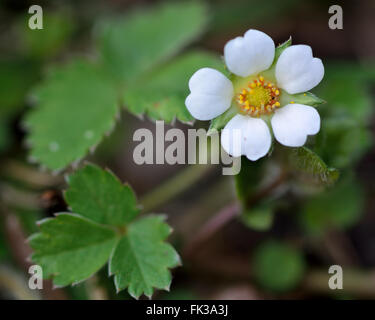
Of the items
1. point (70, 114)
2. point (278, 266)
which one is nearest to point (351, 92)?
point (278, 266)

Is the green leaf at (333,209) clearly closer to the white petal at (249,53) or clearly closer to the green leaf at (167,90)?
the green leaf at (167,90)

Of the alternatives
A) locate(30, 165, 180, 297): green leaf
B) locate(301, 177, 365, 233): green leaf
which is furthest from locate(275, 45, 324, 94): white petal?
locate(301, 177, 365, 233): green leaf

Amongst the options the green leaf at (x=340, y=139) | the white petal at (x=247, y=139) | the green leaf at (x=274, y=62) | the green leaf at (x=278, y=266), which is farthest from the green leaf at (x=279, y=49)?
the green leaf at (x=278, y=266)

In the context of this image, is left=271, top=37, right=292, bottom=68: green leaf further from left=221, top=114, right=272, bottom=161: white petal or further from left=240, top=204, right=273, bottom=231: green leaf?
left=240, top=204, right=273, bottom=231: green leaf

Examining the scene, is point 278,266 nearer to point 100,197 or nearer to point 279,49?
point 100,197

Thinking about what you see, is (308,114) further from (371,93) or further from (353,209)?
(371,93)
